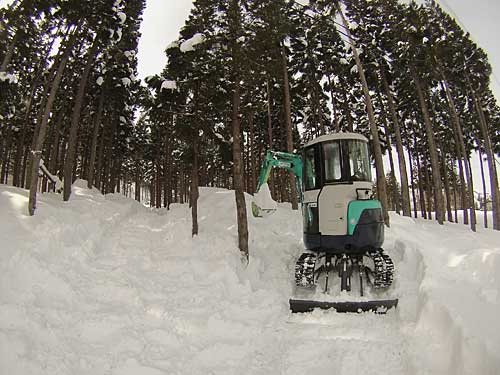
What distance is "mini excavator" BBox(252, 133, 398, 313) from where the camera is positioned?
7.40m

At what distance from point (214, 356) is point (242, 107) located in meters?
8.56

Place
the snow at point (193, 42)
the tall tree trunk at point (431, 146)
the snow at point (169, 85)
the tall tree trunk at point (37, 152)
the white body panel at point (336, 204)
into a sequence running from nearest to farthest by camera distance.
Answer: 1. the white body panel at point (336, 204)
2. the tall tree trunk at point (37, 152)
3. the snow at point (193, 42)
4. the snow at point (169, 85)
5. the tall tree trunk at point (431, 146)

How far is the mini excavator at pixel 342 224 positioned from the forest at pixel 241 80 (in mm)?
2660

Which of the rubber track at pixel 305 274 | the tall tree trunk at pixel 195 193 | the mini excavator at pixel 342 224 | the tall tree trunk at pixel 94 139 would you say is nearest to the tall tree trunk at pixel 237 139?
the mini excavator at pixel 342 224

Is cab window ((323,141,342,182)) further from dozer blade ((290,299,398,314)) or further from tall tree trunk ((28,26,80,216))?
tall tree trunk ((28,26,80,216))

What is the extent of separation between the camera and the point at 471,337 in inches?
146

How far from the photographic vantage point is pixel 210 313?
20.8 ft

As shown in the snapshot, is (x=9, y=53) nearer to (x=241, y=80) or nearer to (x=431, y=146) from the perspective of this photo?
(x=241, y=80)

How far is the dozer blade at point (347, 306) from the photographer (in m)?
6.29

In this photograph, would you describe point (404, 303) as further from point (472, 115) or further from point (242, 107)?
point (472, 115)

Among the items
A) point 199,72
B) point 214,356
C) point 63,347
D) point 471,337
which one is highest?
point 199,72

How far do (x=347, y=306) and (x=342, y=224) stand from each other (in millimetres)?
2003

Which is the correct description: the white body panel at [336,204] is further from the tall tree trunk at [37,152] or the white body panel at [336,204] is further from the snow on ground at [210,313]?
the tall tree trunk at [37,152]

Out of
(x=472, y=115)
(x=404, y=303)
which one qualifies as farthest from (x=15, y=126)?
(x=472, y=115)
